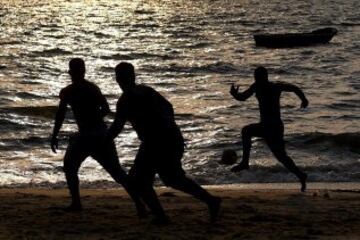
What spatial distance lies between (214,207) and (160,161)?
921 mm

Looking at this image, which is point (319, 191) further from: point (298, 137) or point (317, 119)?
point (317, 119)

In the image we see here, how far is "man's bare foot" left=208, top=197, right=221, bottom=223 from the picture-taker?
826 centimetres

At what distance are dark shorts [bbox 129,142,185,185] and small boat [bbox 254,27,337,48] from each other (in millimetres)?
33730

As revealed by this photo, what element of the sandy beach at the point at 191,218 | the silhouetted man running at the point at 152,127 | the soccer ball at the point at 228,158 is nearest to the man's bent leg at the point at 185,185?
the silhouetted man running at the point at 152,127

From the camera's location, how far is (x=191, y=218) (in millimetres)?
8812

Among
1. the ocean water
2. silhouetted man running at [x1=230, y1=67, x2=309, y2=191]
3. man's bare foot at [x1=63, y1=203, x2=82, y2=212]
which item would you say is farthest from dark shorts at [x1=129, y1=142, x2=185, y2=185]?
the ocean water

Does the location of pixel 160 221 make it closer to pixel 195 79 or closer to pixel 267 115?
pixel 267 115

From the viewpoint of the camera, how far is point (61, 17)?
7662cm

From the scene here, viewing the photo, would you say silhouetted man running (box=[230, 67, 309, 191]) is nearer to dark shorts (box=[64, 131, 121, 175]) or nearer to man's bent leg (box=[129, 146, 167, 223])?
dark shorts (box=[64, 131, 121, 175])

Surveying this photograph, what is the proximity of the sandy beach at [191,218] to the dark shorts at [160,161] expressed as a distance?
606 millimetres

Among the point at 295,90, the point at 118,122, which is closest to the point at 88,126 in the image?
the point at 118,122

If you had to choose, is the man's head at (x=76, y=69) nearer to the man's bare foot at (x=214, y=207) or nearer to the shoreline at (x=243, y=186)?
the man's bare foot at (x=214, y=207)

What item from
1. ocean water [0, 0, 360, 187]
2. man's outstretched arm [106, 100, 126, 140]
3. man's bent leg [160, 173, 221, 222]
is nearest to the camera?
man's outstretched arm [106, 100, 126, 140]

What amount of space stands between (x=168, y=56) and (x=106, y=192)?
101 ft
